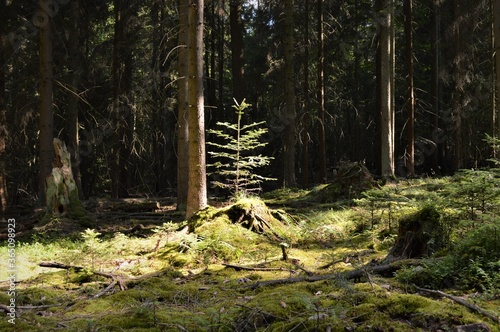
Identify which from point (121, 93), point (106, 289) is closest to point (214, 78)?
point (121, 93)

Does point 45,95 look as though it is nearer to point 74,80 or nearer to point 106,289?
point 74,80

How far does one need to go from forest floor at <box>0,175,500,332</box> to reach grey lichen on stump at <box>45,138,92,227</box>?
120 cm

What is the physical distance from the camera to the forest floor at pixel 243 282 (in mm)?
3600

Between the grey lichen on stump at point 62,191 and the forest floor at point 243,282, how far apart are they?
1.20m

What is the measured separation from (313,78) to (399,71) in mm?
6443

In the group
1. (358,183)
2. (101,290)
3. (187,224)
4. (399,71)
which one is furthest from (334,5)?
(101,290)

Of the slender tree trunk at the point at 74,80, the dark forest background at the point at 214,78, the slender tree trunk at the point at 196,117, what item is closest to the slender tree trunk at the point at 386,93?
the dark forest background at the point at 214,78

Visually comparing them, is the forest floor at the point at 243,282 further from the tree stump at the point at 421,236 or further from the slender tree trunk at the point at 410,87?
the slender tree trunk at the point at 410,87

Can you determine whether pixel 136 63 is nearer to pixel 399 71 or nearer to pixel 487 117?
pixel 399 71

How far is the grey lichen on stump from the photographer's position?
39.7 feet

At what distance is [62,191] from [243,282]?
27.7ft

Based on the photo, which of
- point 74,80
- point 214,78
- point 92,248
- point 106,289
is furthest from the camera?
point 214,78

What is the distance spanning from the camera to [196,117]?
9.46 metres

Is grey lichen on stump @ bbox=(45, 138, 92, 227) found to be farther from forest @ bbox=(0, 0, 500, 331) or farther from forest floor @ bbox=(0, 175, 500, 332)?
forest floor @ bbox=(0, 175, 500, 332)
